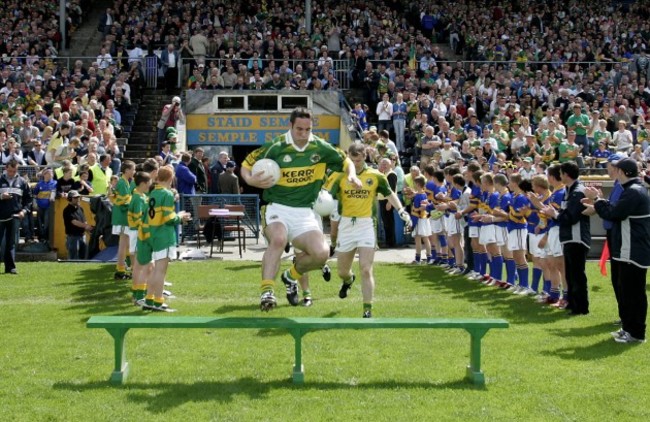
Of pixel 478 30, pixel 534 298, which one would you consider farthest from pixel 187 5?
pixel 534 298

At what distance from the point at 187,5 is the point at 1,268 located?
18.0 metres

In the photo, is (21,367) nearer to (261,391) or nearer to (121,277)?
(261,391)

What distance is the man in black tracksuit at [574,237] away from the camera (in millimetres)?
11375

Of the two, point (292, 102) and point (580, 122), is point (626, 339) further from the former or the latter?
point (292, 102)

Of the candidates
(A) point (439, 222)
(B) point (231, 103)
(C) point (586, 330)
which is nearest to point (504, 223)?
(A) point (439, 222)

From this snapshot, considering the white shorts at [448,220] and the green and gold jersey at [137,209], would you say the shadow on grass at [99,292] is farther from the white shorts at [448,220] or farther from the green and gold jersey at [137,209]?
the white shorts at [448,220]

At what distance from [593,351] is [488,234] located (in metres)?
5.00

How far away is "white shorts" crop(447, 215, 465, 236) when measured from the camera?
52.8ft

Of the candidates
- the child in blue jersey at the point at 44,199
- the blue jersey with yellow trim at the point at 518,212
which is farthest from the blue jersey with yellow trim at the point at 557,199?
the child in blue jersey at the point at 44,199

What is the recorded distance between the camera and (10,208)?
1602 cm

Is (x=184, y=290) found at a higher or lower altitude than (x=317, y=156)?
lower

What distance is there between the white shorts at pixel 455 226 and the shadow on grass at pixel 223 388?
322 inches

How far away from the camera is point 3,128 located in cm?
2230

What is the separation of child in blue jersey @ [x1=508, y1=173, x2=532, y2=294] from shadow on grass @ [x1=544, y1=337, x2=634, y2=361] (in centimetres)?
379
